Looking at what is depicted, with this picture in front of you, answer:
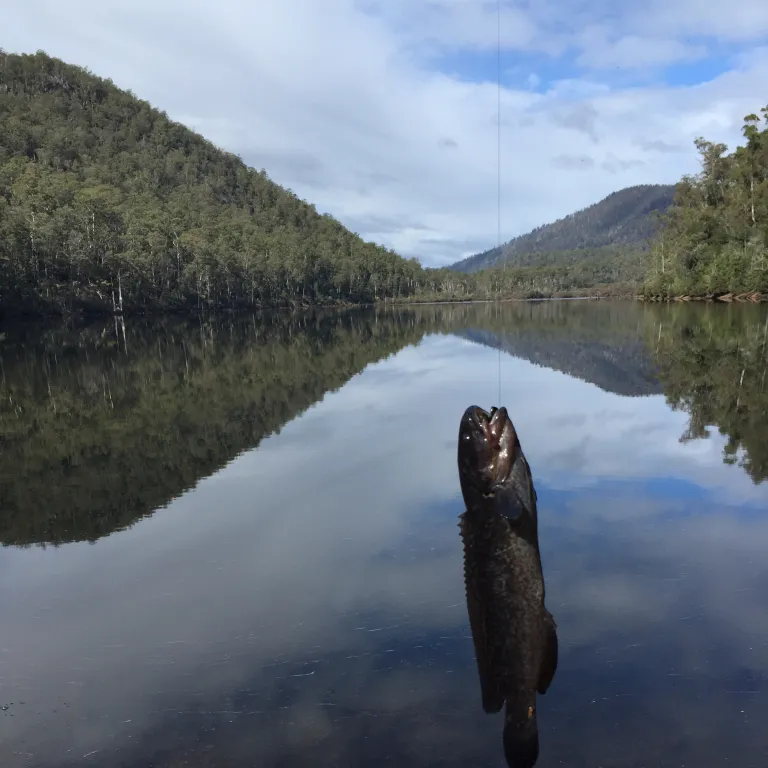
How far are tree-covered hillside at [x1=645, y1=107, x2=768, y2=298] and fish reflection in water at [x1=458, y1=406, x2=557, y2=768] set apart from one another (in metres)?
81.4

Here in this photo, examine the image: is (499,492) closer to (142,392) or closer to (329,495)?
(329,495)

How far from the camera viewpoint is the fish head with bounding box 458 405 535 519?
13.2 feet

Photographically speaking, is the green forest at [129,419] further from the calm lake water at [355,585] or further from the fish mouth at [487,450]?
the fish mouth at [487,450]

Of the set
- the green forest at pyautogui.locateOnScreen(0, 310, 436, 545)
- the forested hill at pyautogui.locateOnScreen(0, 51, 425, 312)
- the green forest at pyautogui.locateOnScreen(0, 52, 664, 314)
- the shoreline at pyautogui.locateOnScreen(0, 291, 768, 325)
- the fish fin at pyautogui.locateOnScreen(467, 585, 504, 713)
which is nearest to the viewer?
the fish fin at pyautogui.locateOnScreen(467, 585, 504, 713)

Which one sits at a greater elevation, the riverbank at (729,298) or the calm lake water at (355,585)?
the riverbank at (729,298)

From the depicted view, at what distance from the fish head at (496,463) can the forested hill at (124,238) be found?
249 ft

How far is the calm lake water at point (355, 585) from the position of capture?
5.47m

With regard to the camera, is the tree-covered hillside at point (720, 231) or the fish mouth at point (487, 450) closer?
the fish mouth at point (487, 450)

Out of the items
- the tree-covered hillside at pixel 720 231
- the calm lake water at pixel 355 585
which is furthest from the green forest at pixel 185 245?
the calm lake water at pixel 355 585

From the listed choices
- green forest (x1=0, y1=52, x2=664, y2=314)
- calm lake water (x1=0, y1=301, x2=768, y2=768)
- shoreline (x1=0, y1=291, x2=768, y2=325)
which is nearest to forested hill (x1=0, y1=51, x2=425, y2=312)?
green forest (x1=0, y1=52, x2=664, y2=314)

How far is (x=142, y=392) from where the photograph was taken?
2417cm

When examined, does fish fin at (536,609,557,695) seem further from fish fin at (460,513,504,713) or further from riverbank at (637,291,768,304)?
riverbank at (637,291,768,304)

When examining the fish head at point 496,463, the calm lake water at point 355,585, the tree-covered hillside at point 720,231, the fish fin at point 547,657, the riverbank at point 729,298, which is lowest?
the calm lake water at point 355,585

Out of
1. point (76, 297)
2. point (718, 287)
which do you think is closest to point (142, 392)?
point (76, 297)
